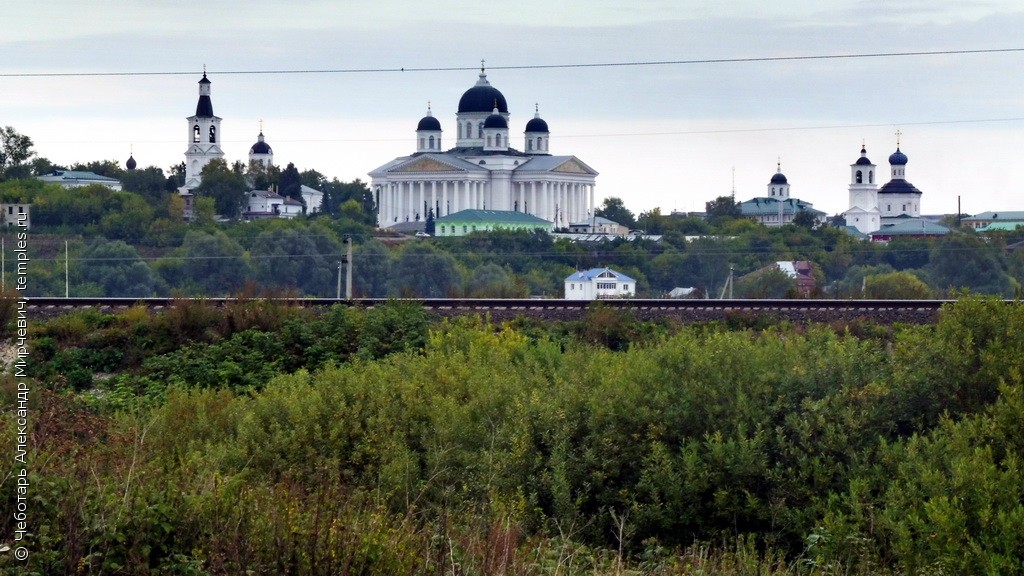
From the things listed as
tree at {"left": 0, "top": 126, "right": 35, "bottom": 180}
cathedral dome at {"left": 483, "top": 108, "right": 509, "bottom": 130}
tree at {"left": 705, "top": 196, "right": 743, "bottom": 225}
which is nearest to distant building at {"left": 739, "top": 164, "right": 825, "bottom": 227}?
tree at {"left": 705, "top": 196, "right": 743, "bottom": 225}

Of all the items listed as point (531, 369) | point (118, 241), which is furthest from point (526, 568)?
point (118, 241)

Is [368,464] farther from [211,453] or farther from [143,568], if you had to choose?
[143,568]

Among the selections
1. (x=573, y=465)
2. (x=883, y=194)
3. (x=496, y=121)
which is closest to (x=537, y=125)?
(x=496, y=121)

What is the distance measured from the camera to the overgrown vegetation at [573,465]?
29.0 ft

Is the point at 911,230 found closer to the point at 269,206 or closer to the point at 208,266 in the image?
the point at 269,206

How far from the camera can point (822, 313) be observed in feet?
82.3

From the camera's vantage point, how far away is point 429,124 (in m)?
120

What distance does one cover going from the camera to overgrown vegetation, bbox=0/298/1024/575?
29.0 ft

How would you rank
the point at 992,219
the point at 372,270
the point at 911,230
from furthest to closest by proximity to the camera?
1. the point at 992,219
2. the point at 911,230
3. the point at 372,270

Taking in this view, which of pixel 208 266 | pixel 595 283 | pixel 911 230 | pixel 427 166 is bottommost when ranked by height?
pixel 595 283

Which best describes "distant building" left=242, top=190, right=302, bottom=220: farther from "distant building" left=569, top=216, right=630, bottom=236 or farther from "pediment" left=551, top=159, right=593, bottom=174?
"pediment" left=551, top=159, right=593, bottom=174

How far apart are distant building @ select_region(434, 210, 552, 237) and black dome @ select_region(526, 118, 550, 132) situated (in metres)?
18.5

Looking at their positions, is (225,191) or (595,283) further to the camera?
(225,191)

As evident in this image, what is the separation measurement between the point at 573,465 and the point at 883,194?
128m
